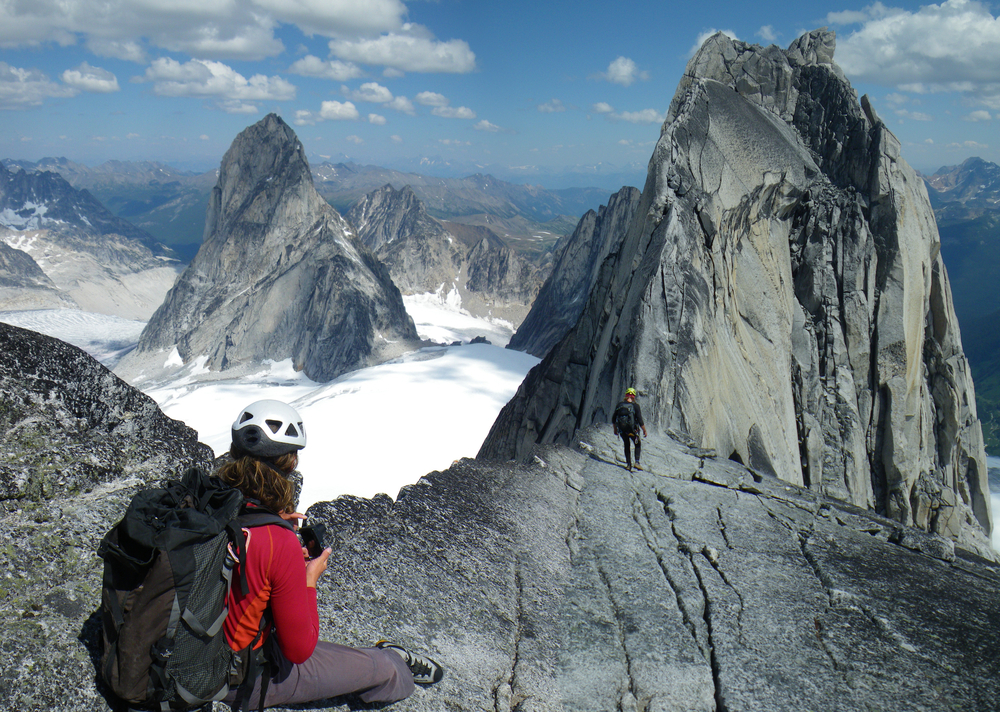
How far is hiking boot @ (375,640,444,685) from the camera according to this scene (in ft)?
17.3

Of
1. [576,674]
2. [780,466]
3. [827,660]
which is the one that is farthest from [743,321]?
[576,674]

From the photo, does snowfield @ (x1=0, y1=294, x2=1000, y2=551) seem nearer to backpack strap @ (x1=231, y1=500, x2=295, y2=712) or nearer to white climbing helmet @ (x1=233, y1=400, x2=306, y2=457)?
backpack strap @ (x1=231, y1=500, x2=295, y2=712)

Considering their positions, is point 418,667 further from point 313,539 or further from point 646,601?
point 646,601

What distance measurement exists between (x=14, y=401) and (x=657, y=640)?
24.5ft

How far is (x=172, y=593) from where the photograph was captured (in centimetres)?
Result: 355

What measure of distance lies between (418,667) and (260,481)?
8.10 feet

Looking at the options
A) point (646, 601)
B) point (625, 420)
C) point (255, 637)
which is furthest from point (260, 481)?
point (625, 420)

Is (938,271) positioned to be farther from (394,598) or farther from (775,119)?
(394,598)

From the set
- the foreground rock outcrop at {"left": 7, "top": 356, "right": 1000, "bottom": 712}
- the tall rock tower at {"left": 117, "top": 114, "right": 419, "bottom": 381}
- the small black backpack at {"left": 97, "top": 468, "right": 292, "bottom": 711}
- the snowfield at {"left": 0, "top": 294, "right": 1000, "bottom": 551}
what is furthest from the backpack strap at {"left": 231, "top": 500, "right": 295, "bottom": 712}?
the tall rock tower at {"left": 117, "top": 114, "right": 419, "bottom": 381}

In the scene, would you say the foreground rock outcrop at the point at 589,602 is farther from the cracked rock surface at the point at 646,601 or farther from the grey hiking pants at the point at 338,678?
the grey hiking pants at the point at 338,678

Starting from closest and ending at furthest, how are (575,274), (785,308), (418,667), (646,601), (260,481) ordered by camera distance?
(260,481), (418,667), (646,601), (785,308), (575,274)

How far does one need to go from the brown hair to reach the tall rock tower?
106 m

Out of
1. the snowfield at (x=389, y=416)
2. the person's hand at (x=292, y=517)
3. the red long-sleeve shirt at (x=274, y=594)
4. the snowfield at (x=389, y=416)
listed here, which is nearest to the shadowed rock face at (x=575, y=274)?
the snowfield at (x=389, y=416)

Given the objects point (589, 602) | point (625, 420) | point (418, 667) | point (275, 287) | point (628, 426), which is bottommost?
point (275, 287)
